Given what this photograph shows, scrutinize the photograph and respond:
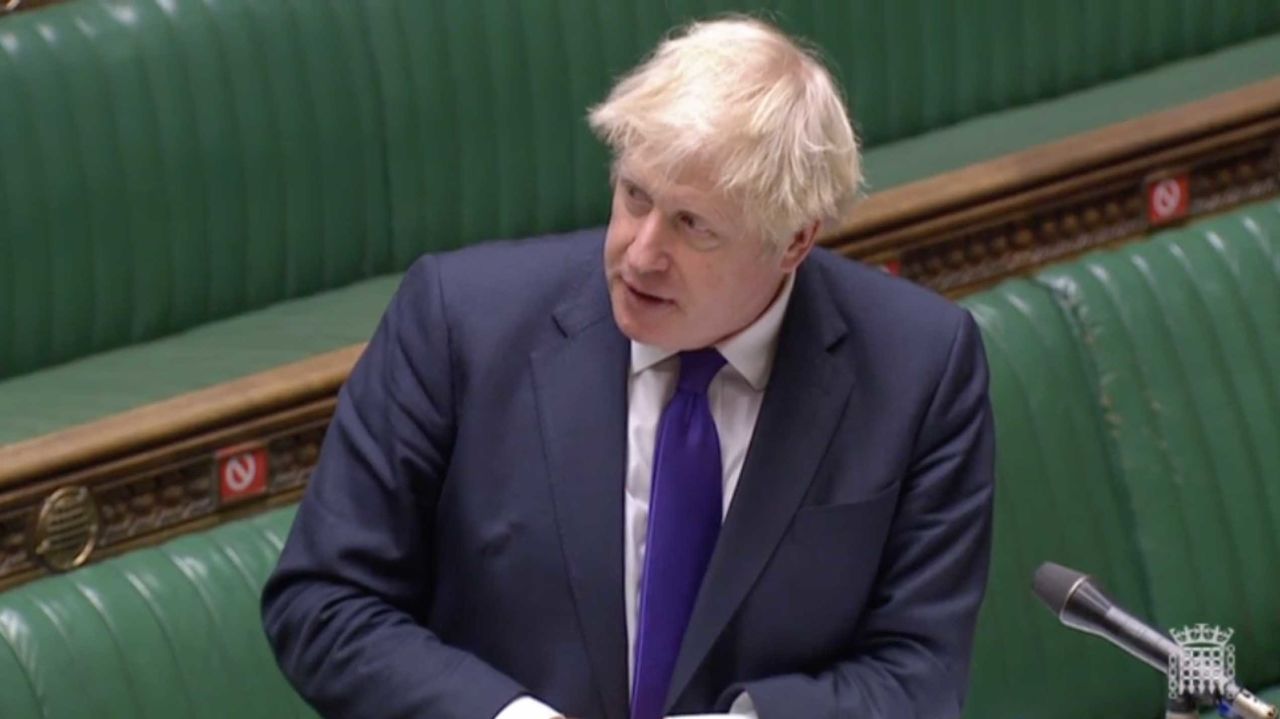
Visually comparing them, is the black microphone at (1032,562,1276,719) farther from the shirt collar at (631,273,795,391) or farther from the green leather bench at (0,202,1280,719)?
the green leather bench at (0,202,1280,719)

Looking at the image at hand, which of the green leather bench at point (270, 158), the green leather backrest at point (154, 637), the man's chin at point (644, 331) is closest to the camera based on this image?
the man's chin at point (644, 331)

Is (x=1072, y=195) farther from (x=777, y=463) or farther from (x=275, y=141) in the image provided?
(x=777, y=463)

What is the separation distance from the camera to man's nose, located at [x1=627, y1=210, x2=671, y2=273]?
4.94ft

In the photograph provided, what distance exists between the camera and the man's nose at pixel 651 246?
151cm

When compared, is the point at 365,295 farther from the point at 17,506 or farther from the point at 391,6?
the point at 17,506

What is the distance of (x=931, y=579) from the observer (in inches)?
63.4

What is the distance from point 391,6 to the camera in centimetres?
274

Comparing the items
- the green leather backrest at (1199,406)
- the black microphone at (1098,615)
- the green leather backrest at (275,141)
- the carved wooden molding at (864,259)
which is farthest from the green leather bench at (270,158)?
the black microphone at (1098,615)

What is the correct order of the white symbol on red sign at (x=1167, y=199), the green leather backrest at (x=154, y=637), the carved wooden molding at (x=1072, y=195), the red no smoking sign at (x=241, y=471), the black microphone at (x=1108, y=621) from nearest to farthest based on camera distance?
1. the black microphone at (x=1108, y=621)
2. the green leather backrest at (x=154, y=637)
3. the red no smoking sign at (x=241, y=471)
4. the carved wooden molding at (x=1072, y=195)
5. the white symbol on red sign at (x=1167, y=199)

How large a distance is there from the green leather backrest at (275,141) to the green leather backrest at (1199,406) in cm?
52

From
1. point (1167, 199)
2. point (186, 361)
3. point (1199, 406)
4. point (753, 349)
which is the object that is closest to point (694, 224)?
point (753, 349)

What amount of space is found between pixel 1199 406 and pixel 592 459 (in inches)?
48.3

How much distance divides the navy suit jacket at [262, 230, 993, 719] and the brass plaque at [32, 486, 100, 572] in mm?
689

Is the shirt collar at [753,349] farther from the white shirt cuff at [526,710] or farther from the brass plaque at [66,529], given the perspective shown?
the brass plaque at [66,529]
